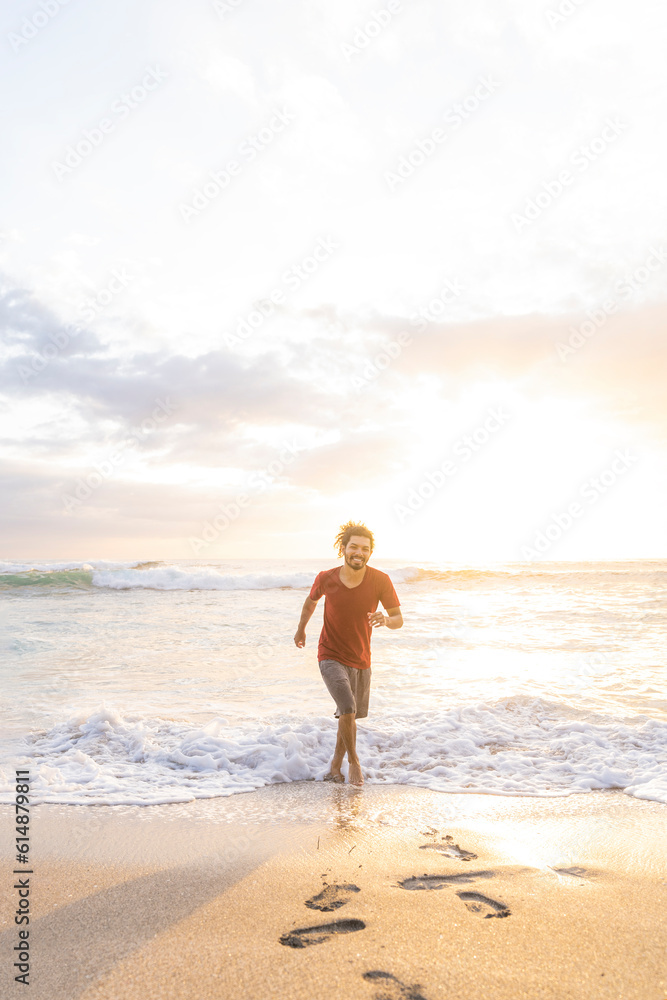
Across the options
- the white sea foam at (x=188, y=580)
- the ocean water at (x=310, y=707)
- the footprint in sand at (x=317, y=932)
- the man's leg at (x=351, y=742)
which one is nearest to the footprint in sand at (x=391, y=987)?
the footprint in sand at (x=317, y=932)

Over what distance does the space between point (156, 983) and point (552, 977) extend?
160 centimetres

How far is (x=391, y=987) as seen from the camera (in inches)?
93.2

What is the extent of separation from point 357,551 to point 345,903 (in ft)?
9.64

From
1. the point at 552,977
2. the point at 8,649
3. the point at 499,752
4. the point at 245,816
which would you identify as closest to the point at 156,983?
the point at 552,977

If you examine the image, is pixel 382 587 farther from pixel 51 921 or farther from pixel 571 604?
pixel 571 604

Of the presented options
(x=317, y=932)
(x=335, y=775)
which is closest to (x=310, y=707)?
(x=335, y=775)

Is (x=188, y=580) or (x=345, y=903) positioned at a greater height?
(x=345, y=903)

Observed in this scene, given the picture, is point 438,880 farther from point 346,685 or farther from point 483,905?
point 346,685

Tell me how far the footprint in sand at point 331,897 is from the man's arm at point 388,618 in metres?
2.42

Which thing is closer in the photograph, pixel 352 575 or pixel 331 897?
pixel 331 897

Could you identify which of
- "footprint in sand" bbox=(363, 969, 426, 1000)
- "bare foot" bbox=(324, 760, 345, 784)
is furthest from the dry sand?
"bare foot" bbox=(324, 760, 345, 784)

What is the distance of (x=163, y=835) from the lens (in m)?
4.23

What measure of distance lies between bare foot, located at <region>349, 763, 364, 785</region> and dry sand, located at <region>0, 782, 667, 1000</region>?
24.6 inches

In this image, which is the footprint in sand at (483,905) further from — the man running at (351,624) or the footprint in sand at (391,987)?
the man running at (351,624)
